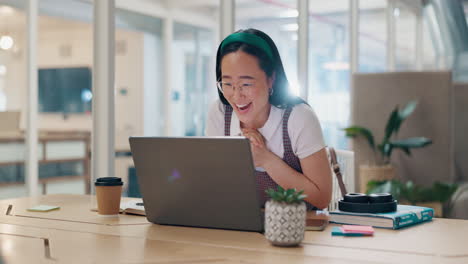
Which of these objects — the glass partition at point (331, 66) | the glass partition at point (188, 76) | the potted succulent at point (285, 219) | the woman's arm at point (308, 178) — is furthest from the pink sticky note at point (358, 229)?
the glass partition at point (188, 76)

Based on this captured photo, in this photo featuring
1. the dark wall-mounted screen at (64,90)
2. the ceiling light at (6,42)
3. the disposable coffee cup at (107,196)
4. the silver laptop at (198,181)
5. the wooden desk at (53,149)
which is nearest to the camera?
the silver laptop at (198,181)

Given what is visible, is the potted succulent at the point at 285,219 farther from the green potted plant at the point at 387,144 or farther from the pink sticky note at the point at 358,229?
the green potted plant at the point at 387,144

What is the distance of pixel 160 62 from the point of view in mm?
6008

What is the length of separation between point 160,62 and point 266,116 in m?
4.16

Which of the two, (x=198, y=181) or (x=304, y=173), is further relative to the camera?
(x=304, y=173)

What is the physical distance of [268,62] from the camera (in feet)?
6.49

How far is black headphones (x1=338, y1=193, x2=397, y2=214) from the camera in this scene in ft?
5.18

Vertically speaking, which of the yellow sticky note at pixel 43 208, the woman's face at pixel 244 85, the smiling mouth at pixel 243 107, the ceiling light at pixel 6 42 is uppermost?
the ceiling light at pixel 6 42

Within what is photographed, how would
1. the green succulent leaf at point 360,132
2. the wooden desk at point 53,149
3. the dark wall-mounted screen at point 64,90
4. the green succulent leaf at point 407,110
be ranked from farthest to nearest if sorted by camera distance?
the green succulent leaf at point 360,132, the green succulent leaf at point 407,110, the dark wall-mounted screen at point 64,90, the wooden desk at point 53,149

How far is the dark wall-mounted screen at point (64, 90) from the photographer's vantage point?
14.0 ft

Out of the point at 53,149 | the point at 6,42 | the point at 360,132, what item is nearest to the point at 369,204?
the point at 6,42

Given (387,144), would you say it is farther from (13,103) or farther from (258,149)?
(258,149)

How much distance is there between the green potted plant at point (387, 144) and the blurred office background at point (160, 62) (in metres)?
0.59

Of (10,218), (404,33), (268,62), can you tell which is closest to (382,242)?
(268,62)
